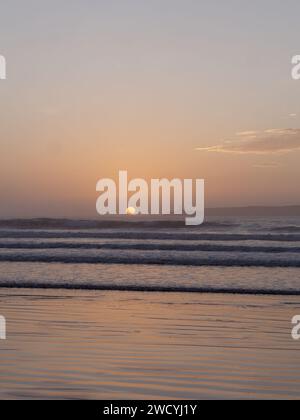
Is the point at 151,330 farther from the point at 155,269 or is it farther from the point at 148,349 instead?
the point at 155,269

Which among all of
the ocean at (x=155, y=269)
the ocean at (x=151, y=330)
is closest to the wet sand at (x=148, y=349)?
Answer: the ocean at (x=151, y=330)

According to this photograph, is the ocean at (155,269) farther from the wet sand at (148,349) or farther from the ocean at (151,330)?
the wet sand at (148,349)

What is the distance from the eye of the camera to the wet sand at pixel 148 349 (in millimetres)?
5863

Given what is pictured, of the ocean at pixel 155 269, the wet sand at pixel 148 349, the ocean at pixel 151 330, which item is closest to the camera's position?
the wet sand at pixel 148 349

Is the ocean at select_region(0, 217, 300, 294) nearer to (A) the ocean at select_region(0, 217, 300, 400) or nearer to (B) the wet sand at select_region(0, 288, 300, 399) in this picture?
(A) the ocean at select_region(0, 217, 300, 400)

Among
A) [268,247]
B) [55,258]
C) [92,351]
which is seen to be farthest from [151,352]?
[268,247]

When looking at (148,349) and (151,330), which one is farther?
(151,330)

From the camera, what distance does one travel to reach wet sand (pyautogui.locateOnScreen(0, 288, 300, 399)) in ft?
19.2

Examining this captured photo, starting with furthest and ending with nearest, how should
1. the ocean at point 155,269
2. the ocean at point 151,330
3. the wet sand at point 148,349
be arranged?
1. the ocean at point 155,269
2. the ocean at point 151,330
3. the wet sand at point 148,349

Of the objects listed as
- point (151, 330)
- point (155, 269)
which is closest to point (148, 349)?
point (151, 330)

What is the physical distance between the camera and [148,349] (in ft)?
24.7

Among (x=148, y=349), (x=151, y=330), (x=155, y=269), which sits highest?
(x=155, y=269)
